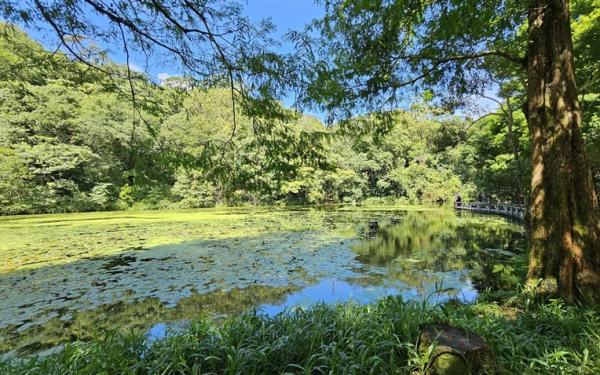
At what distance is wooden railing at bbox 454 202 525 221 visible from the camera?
13792 mm

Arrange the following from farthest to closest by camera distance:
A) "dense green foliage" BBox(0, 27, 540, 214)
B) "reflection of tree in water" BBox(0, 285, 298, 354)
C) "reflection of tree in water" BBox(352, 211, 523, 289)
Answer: "reflection of tree in water" BBox(352, 211, 523, 289)
"reflection of tree in water" BBox(0, 285, 298, 354)
"dense green foliage" BBox(0, 27, 540, 214)

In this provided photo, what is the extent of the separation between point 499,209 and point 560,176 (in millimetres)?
16654

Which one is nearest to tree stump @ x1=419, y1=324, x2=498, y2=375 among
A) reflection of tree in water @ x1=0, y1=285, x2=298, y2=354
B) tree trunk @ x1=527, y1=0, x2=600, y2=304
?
tree trunk @ x1=527, y1=0, x2=600, y2=304

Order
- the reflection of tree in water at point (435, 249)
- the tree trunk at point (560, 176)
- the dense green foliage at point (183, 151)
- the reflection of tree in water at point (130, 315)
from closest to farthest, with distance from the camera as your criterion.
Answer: the dense green foliage at point (183, 151)
the tree trunk at point (560, 176)
the reflection of tree in water at point (130, 315)
the reflection of tree in water at point (435, 249)

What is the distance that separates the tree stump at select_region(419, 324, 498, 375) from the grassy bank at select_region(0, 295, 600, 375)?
8 centimetres

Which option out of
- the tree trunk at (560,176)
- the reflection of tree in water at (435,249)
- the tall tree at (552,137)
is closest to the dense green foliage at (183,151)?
the tall tree at (552,137)

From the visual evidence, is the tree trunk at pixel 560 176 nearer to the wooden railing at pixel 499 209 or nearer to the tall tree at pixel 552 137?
the tall tree at pixel 552 137

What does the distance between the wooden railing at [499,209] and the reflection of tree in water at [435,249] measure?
1750 millimetres

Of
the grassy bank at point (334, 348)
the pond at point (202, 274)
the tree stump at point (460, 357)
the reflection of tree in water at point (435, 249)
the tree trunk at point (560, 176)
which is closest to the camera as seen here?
the tree stump at point (460, 357)

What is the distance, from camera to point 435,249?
8.53 meters

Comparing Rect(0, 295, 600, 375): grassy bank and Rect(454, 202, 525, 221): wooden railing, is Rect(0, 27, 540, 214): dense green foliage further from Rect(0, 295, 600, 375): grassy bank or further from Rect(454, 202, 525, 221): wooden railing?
Rect(0, 295, 600, 375): grassy bank

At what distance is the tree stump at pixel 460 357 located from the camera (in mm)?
1657

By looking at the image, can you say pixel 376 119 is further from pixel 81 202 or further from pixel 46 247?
pixel 81 202

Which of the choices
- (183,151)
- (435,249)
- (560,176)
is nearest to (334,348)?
(183,151)
